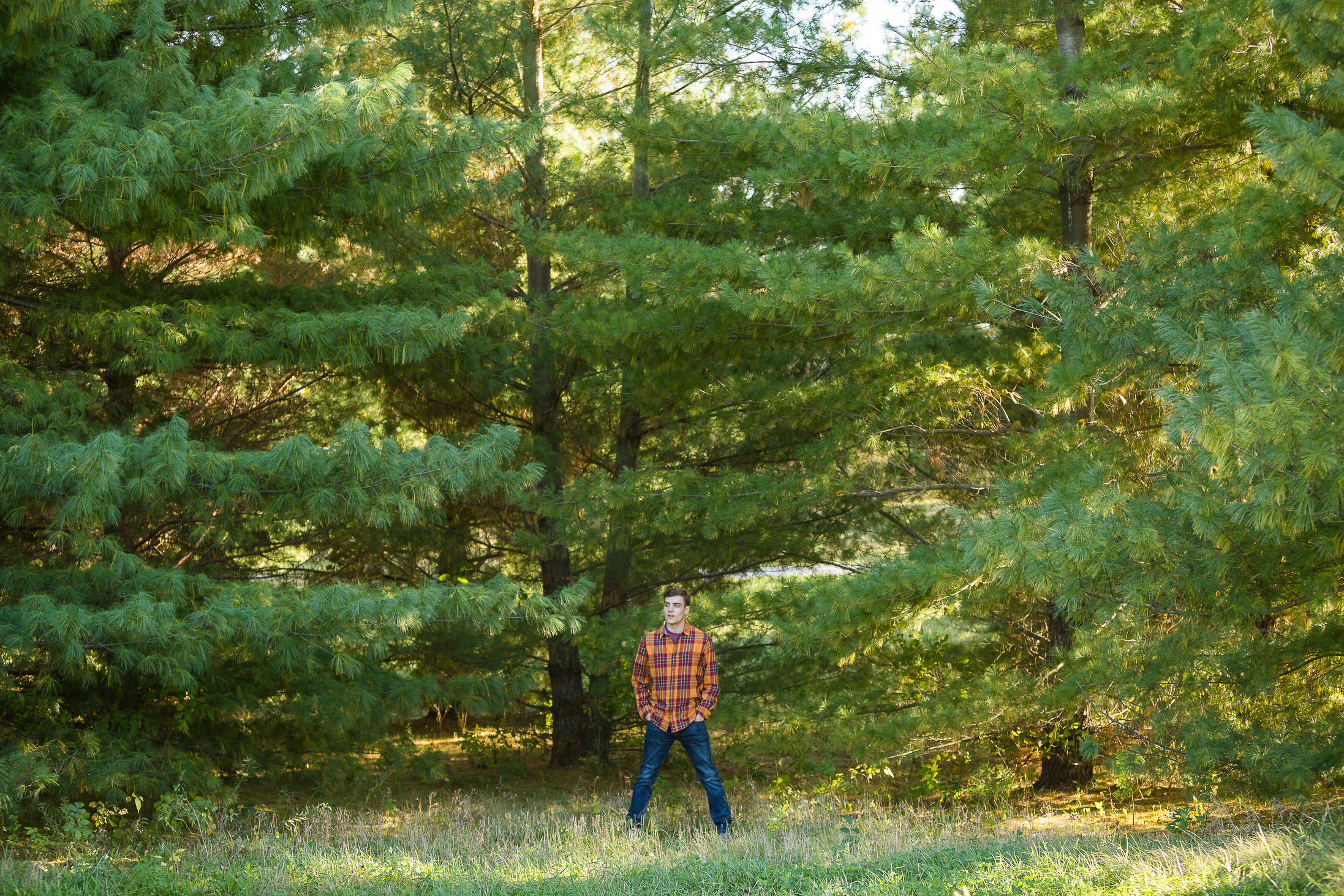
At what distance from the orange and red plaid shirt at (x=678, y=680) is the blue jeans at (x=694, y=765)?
79 mm

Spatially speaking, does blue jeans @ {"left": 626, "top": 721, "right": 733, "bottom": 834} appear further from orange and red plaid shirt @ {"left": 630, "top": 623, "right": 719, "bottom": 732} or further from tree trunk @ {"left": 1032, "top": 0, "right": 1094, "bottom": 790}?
tree trunk @ {"left": 1032, "top": 0, "right": 1094, "bottom": 790}

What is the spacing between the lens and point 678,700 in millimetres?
6809

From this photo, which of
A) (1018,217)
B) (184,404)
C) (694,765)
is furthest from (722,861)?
(1018,217)

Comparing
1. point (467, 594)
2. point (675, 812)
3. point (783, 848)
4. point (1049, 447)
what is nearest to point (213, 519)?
point (467, 594)

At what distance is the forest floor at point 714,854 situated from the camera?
472cm

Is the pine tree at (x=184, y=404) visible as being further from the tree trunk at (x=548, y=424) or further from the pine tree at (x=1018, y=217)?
the pine tree at (x=1018, y=217)

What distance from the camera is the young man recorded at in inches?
268

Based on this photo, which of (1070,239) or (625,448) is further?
(625,448)

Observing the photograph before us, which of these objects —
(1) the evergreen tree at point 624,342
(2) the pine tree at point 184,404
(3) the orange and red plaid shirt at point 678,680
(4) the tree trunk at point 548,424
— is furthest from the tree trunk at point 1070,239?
(4) the tree trunk at point 548,424

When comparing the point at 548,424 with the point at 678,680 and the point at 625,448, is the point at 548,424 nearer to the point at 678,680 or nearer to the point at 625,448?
the point at 625,448

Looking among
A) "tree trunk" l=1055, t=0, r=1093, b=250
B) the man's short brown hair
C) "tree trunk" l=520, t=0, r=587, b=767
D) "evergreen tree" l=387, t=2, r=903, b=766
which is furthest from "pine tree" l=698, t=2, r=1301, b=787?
"tree trunk" l=520, t=0, r=587, b=767

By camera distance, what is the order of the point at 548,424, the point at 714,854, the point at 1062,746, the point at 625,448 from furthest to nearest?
the point at 625,448 < the point at 548,424 < the point at 1062,746 < the point at 714,854

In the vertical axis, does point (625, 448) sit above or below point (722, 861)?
above

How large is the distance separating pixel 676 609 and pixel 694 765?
102cm
